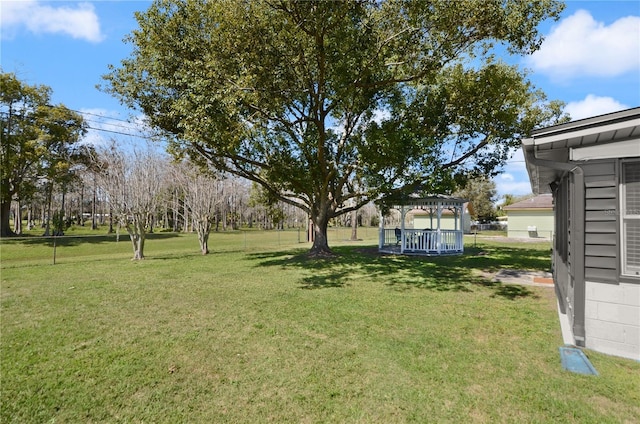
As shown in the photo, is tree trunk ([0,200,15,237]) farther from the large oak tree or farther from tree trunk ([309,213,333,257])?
tree trunk ([309,213,333,257])

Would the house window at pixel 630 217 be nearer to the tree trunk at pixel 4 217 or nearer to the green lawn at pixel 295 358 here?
the green lawn at pixel 295 358

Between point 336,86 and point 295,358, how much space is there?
806cm

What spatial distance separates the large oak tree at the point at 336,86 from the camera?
26.9ft

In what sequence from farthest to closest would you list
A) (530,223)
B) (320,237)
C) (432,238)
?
(530,223)
(432,238)
(320,237)

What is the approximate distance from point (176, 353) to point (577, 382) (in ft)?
14.4

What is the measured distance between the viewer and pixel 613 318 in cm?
420

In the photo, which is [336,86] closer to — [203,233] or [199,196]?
[199,196]

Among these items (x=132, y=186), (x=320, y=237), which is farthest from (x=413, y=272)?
(x=132, y=186)

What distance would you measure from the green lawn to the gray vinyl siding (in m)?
1.06

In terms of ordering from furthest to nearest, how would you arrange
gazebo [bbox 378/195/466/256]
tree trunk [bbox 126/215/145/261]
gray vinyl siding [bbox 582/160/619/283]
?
1. gazebo [bbox 378/195/466/256]
2. tree trunk [bbox 126/215/145/261]
3. gray vinyl siding [bbox 582/160/619/283]

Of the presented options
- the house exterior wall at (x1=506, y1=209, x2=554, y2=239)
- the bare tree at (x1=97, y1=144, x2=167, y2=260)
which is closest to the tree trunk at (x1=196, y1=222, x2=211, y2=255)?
the bare tree at (x1=97, y1=144, x2=167, y2=260)

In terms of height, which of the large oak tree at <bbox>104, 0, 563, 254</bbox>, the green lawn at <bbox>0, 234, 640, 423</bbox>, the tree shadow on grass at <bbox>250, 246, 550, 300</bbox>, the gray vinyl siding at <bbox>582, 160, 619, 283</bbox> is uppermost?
the large oak tree at <bbox>104, 0, 563, 254</bbox>

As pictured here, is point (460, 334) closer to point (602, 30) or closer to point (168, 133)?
point (602, 30)

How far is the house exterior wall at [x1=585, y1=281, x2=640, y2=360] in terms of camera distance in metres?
4.05
